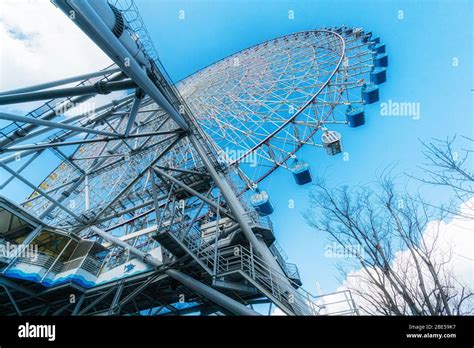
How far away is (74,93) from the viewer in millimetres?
6664

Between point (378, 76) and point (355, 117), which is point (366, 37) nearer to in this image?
point (378, 76)

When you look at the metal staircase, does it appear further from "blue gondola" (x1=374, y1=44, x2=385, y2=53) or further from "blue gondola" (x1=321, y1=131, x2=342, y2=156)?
"blue gondola" (x1=374, y1=44, x2=385, y2=53)

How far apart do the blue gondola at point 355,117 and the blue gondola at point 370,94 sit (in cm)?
110

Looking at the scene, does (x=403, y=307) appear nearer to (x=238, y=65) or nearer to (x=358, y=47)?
(x=358, y=47)

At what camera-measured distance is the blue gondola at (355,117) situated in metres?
12.3

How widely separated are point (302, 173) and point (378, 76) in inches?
301

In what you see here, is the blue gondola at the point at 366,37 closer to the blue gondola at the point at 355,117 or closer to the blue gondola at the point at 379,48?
the blue gondola at the point at 379,48

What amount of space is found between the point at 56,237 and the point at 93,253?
6.14 ft

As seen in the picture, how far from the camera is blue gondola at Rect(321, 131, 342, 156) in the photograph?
11.1m

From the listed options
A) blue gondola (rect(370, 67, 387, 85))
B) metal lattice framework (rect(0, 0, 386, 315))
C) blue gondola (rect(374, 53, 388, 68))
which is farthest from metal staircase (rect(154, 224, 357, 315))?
blue gondola (rect(374, 53, 388, 68))

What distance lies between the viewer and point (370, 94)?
1309cm

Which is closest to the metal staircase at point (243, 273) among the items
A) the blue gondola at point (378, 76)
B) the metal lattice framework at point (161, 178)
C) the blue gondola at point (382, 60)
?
the metal lattice framework at point (161, 178)

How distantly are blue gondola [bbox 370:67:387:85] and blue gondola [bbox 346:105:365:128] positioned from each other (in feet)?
9.46
